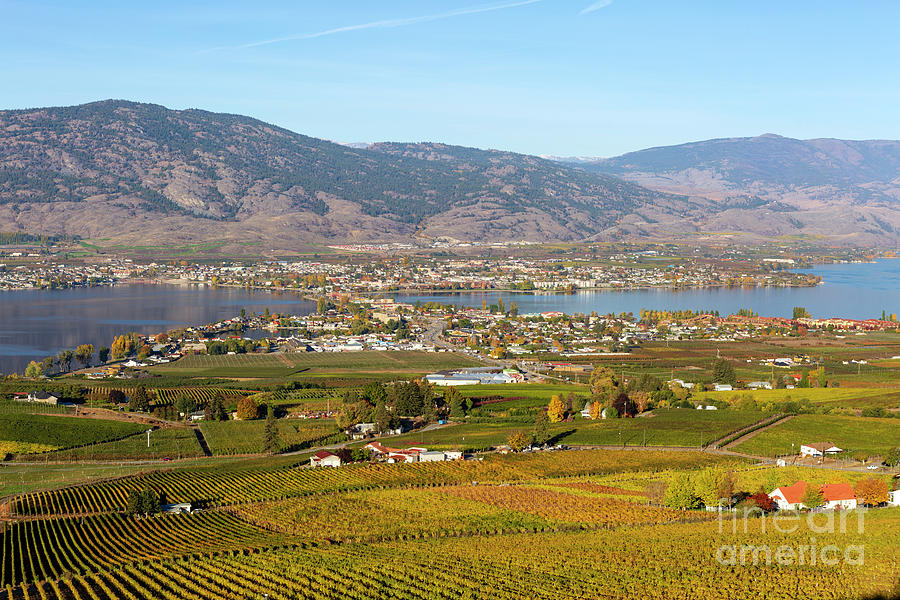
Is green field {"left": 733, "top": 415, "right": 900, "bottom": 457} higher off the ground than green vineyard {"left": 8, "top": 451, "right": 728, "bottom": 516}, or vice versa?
green field {"left": 733, "top": 415, "right": 900, "bottom": 457}

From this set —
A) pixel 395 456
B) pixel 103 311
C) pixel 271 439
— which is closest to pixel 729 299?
pixel 103 311

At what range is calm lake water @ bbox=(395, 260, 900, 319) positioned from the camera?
289 ft

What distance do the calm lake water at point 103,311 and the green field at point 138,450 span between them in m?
20.5

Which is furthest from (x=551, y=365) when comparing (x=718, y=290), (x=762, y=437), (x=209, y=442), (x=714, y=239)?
(x=714, y=239)

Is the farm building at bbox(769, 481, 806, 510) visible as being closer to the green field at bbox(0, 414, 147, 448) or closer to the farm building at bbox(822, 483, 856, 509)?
the farm building at bbox(822, 483, 856, 509)

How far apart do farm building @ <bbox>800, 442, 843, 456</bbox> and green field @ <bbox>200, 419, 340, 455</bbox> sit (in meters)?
17.3

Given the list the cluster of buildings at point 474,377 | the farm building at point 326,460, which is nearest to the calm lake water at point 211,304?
the cluster of buildings at point 474,377

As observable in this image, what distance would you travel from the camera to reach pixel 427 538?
2144 cm

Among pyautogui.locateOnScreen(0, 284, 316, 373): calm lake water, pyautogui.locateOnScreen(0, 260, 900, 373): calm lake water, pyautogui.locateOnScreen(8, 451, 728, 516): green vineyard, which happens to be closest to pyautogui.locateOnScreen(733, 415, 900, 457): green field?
pyautogui.locateOnScreen(8, 451, 728, 516): green vineyard

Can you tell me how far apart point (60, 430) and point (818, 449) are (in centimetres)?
2739

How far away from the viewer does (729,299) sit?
9969 centimetres

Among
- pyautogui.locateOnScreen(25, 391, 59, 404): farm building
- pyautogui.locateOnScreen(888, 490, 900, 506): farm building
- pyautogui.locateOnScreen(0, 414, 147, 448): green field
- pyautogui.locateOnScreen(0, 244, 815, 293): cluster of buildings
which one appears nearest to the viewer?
pyautogui.locateOnScreen(888, 490, 900, 506): farm building

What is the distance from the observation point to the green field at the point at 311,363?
52.6 m

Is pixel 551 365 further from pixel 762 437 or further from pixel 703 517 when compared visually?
pixel 703 517
